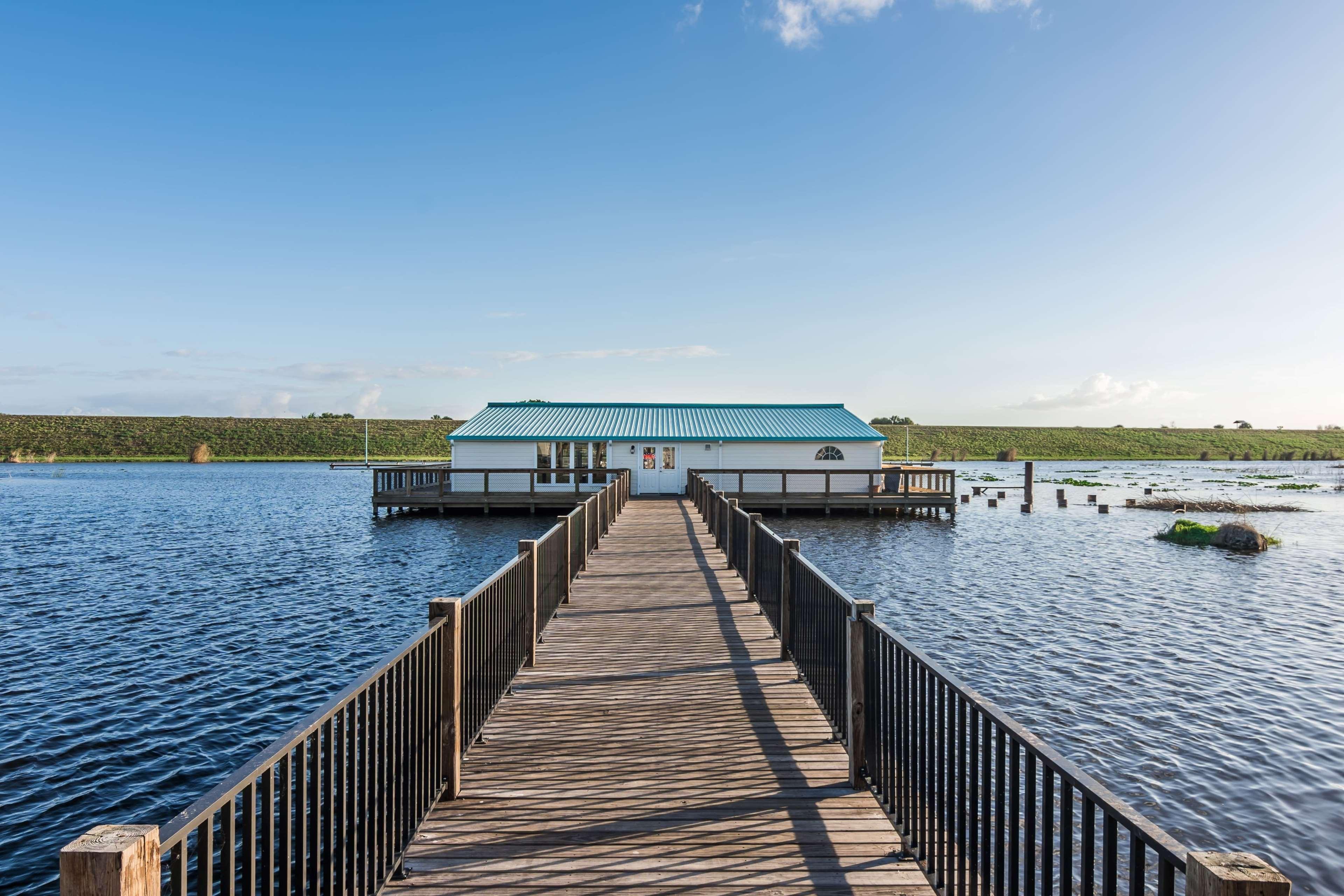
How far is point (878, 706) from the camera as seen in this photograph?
474cm

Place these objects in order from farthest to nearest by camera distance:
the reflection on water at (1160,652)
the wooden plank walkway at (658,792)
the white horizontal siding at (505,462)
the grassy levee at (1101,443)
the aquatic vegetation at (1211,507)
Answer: the grassy levee at (1101,443) < the aquatic vegetation at (1211,507) < the white horizontal siding at (505,462) < the reflection on water at (1160,652) < the wooden plank walkway at (658,792)

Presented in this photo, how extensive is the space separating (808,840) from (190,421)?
130 metres

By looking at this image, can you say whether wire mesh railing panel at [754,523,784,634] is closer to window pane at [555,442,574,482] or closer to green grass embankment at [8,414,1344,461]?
window pane at [555,442,574,482]

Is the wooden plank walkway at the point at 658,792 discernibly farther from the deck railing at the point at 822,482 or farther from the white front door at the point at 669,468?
the white front door at the point at 669,468

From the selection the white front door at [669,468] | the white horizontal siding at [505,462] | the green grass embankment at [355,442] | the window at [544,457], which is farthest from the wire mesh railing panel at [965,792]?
the green grass embankment at [355,442]

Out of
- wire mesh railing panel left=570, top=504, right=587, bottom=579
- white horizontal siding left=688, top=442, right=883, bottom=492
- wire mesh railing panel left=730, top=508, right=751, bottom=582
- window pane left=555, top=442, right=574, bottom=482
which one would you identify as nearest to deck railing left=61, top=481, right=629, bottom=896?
wire mesh railing panel left=570, top=504, right=587, bottom=579

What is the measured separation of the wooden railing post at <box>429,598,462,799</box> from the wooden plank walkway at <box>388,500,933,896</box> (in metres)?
0.16

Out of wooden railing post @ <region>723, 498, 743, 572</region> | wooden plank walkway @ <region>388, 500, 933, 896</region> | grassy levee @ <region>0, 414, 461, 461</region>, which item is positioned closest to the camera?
wooden plank walkway @ <region>388, 500, 933, 896</region>

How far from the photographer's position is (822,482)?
107 ft

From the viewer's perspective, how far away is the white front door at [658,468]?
33.8 meters

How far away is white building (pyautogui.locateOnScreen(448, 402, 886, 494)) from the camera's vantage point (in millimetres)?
32594

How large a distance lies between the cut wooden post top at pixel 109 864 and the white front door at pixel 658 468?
31.7m

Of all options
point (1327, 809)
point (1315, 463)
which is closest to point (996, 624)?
point (1327, 809)

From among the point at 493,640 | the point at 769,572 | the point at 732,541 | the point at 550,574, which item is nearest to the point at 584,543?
the point at 732,541
